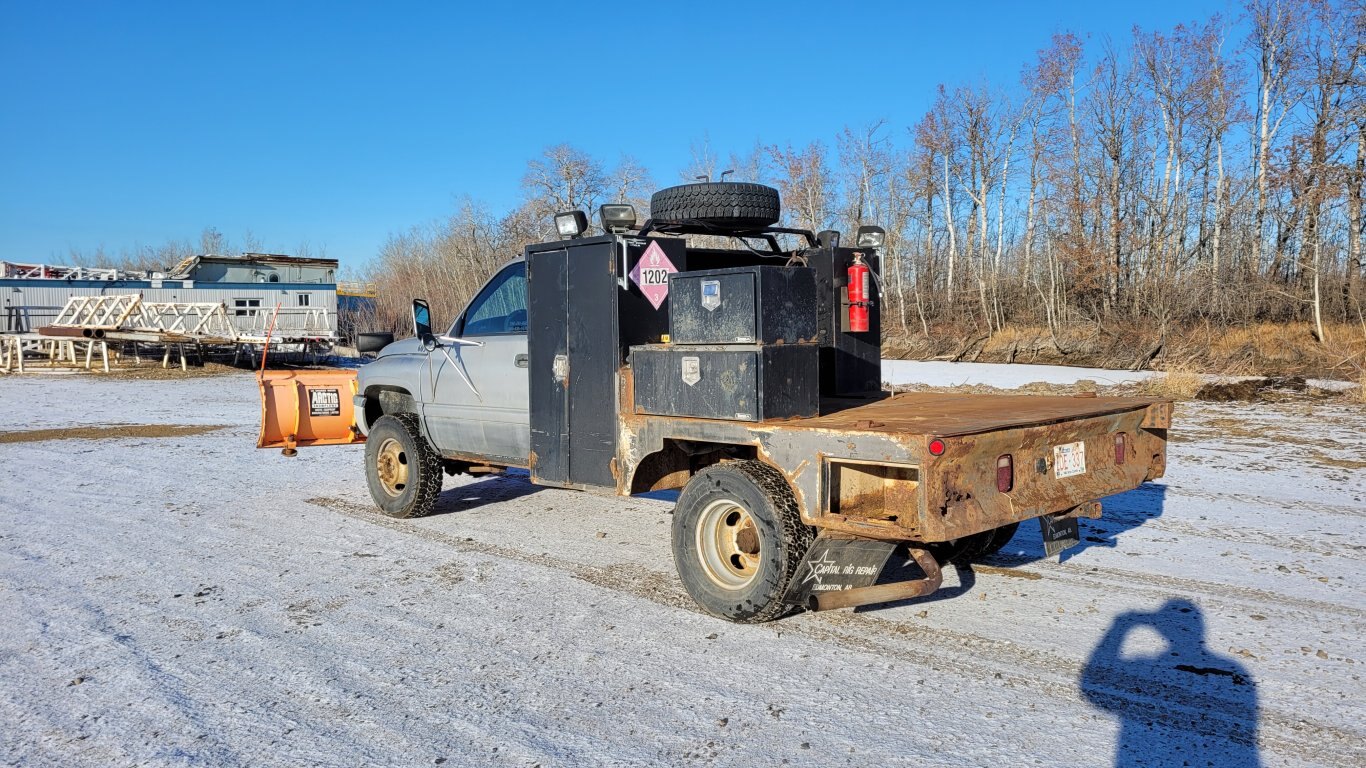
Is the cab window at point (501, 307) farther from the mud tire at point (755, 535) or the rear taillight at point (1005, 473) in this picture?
the rear taillight at point (1005, 473)

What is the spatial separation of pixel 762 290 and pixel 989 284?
104 ft

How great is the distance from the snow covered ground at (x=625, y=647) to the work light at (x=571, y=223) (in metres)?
2.21

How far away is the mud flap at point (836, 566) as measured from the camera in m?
4.57

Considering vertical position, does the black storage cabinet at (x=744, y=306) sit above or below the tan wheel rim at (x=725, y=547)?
above

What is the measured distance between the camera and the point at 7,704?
157 inches

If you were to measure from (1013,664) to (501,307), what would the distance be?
4423 mm

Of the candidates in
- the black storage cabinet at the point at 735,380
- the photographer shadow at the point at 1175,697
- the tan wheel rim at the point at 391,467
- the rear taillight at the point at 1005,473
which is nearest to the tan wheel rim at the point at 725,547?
the black storage cabinet at the point at 735,380

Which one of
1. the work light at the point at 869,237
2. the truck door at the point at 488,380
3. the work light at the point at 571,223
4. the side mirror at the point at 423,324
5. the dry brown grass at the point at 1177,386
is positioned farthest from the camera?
the dry brown grass at the point at 1177,386

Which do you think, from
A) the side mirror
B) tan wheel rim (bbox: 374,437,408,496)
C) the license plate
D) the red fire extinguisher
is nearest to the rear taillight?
the license plate

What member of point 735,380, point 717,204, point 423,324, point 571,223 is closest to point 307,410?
point 423,324

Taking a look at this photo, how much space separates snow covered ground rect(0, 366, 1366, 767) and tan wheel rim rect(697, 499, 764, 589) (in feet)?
0.91

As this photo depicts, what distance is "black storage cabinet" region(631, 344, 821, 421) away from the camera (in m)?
4.79

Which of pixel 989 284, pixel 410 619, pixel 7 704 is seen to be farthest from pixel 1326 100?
pixel 7 704

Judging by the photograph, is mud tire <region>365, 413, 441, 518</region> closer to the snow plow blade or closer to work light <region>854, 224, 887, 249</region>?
the snow plow blade
